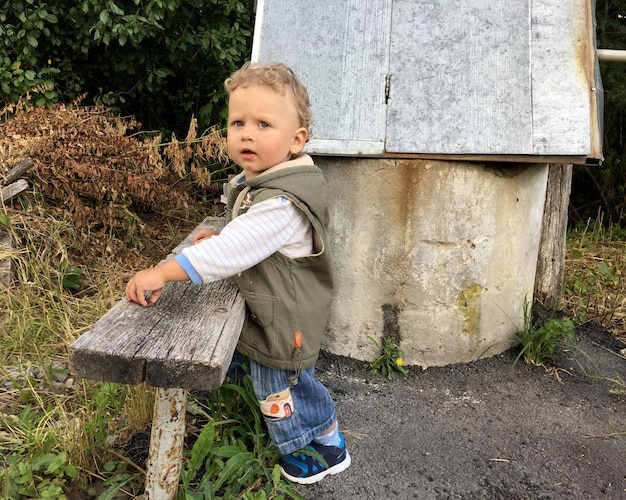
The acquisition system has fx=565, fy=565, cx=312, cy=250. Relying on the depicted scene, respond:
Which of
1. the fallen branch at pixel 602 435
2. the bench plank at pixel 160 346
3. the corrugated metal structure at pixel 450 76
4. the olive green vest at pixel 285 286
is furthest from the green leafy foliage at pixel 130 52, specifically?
the fallen branch at pixel 602 435

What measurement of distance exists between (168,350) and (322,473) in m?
0.98

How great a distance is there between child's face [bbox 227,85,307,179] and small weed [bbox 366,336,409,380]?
4.46 ft

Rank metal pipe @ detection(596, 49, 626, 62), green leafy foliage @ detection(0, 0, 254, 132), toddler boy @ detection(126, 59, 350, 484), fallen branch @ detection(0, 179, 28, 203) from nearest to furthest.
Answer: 1. toddler boy @ detection(126, 59, 350, 484)
2. metal pipe @ detection(596, 49, 626, 62)
3. fallen branch @ detection(0, 179, 28, 203)
4. green leafy foliage @ detection(0, 0, 254, 132)

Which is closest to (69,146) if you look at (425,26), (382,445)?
(425,26)

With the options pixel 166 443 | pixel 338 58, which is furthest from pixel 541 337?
pixel 166 443

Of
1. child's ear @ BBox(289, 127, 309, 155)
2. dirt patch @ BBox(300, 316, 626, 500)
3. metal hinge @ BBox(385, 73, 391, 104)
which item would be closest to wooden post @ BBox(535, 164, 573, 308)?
dirt patch @ BBox(300, 316, 626, 500)

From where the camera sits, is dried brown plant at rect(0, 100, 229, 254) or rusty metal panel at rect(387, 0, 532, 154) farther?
dried brown plant at rect(0, 100, 229, 254)

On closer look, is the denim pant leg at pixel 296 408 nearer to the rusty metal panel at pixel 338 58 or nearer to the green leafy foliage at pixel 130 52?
the rusty metal panel at pixel 338 58

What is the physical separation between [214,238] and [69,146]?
2.47 metres

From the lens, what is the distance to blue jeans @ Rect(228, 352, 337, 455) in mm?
1967

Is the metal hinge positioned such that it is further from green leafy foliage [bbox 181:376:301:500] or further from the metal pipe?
green leafy foliage [bbox 181:376:301:500]

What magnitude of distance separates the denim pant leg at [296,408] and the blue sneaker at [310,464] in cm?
7

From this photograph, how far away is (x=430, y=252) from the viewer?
2775 mm

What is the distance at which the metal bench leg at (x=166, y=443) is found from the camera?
169 cm
